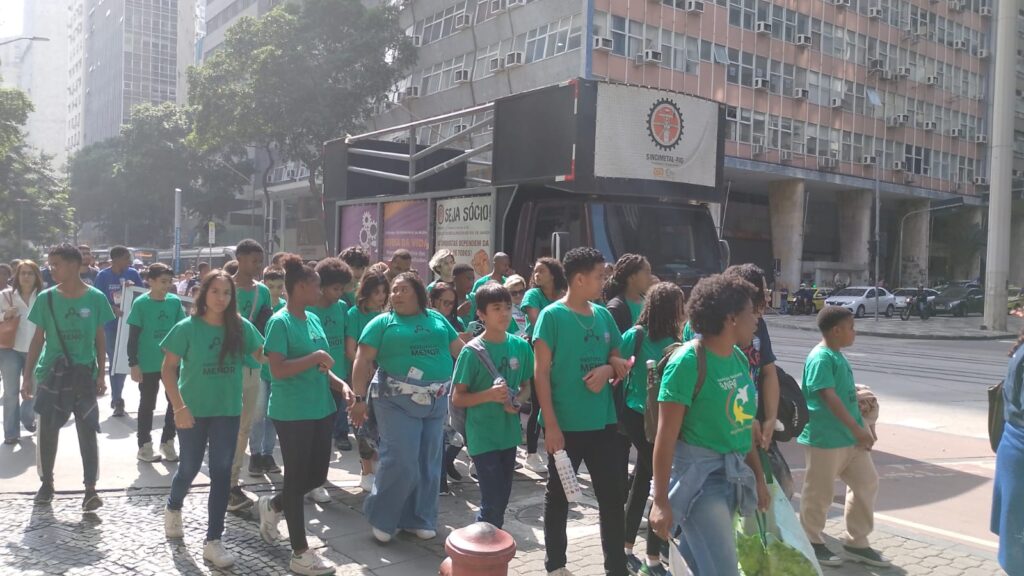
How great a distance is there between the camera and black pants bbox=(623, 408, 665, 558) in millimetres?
4609

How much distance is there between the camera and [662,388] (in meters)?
3.22

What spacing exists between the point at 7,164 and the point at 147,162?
573 inches

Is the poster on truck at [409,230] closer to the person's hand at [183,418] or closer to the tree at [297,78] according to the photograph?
the person's hand at [183,418]

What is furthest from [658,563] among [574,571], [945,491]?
[945,491]

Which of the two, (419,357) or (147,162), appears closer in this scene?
(419,357)

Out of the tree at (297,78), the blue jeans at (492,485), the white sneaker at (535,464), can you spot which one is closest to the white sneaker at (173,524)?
the blue jeans at (492,485)

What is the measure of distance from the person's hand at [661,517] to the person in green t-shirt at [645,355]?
4.37 feet

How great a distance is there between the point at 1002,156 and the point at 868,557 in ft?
81.6

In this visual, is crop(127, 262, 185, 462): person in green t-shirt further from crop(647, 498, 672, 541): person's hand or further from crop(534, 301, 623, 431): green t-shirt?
crop(647, 498, 672, 541): person's hand

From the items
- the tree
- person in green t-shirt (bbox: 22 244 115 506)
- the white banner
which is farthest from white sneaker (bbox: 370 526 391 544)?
the tree

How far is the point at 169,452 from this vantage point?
7.04 m

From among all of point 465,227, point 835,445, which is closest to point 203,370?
point 835,445

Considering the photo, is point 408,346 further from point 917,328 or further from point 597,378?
point 917,328

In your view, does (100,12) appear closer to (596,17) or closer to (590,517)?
(596,17)
